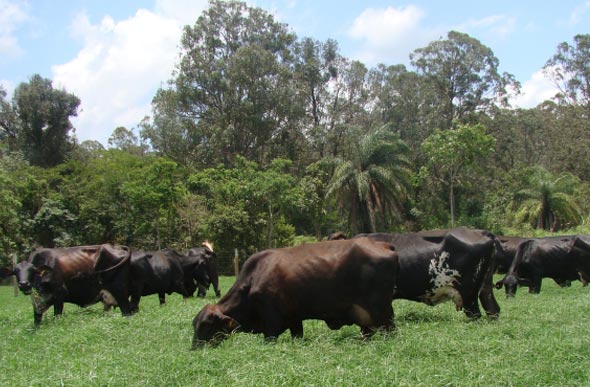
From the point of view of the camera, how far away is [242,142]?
146ft

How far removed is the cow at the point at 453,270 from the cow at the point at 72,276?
22.4ft

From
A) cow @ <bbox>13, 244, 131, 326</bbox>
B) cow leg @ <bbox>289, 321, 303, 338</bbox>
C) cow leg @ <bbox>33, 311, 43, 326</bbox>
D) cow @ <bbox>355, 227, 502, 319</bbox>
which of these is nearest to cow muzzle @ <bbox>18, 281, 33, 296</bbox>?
cow @ <bbox>13, 244, 131, 326</bbox>

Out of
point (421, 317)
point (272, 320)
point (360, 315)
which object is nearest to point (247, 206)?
point (421, 317)

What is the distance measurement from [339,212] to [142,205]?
1358 centimetres

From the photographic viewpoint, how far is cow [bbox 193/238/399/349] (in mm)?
8516

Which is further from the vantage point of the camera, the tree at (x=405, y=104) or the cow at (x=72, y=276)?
the tree at (x=405, y=104)

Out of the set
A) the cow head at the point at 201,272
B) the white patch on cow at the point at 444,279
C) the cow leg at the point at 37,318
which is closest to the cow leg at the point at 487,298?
the white patch on cow at the point at 444,279

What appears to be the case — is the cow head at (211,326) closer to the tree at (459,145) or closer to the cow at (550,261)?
the cow at (550,261)

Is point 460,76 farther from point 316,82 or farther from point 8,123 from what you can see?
point 8,123

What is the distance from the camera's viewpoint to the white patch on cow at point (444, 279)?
10.2 m

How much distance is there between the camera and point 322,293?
862cm

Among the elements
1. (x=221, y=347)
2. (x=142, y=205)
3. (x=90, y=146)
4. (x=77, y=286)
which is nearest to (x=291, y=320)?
(x=221, y=347)

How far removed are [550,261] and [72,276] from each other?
13363mm

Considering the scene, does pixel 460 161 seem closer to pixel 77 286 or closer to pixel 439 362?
pixel 77 286
